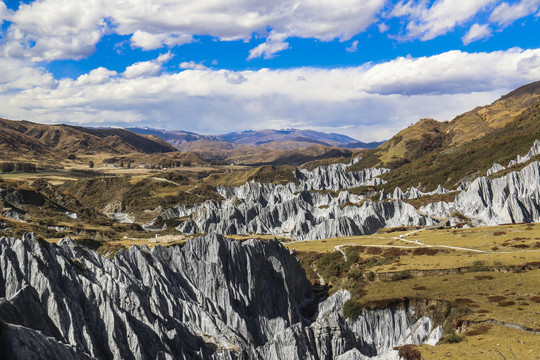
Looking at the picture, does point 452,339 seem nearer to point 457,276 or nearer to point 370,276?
point 457,276

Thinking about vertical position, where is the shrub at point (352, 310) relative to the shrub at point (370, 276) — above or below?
below

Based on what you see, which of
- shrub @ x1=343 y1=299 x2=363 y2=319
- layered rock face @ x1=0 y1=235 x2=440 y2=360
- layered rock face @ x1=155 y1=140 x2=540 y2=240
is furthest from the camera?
layered rock face @ x1=155 y1=140 x2=540 y2=240

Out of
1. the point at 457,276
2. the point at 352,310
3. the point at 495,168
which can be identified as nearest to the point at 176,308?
the point at 352,310

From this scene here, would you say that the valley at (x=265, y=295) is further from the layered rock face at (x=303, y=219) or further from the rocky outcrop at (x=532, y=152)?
the rocky outcrop at (x=532, y=152)

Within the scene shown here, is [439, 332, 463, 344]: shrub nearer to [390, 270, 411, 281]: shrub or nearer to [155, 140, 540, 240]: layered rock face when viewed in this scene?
[390, 270, 411, 281]: shrub

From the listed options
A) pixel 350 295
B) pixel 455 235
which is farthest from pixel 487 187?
pixel 350 295

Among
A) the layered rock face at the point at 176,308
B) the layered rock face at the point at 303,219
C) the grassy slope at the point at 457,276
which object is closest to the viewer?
the layered rock face at the point at 176,308

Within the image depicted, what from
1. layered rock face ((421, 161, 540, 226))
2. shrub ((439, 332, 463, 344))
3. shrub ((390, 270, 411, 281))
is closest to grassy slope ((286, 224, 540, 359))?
shrub ((390, 270, 411, 281))

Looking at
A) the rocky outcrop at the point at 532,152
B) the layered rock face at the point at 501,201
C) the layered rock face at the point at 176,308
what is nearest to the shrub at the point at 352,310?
the layered rock face at the point at 176,308

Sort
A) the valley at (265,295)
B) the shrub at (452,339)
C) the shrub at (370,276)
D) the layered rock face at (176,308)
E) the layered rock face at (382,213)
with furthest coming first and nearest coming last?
1. the layered rock face at (382,213)
2. the shrub at (370,276)
3. the shrub at (452,339)
4. the valley at (265,295)
5. the layered rock face at (176,308)
